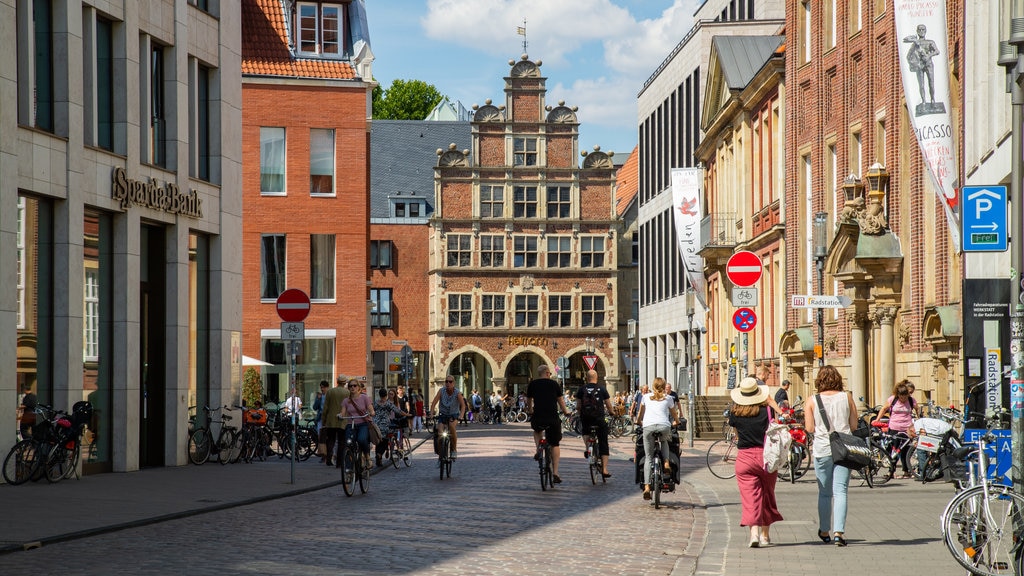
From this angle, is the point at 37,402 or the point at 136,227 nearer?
the point at 37,402

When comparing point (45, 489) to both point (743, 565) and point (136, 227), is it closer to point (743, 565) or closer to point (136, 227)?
point (136, 227)

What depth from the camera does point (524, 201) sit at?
77.9 m

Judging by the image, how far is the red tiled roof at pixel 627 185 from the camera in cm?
8388

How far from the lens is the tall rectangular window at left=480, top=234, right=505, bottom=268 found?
78875mm

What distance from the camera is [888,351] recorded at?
99.9 feet

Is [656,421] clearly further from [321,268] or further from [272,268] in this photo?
[272,268]

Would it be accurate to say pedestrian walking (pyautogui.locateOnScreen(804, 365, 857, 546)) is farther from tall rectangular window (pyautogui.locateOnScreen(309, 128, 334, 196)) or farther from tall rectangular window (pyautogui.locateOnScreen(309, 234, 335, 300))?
tall rectangular window (pyautogui.locateOnScreen(309, 234, 335, 300))

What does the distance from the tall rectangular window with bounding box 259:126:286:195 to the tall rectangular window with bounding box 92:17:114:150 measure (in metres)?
18.1

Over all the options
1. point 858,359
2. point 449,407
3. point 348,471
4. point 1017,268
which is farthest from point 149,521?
point 858,359

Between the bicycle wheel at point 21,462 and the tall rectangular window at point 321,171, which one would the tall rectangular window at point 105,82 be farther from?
the tall rectangular window at point 321,171

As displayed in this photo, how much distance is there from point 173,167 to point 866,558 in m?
16.4

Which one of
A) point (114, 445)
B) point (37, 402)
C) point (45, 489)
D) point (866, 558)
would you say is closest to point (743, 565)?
point (866, 558)

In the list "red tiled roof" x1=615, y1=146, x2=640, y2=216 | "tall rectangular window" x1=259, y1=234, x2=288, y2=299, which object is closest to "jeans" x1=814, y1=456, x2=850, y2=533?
"tall rectangular window" x1=259, y1=234, x2=288, y2=299

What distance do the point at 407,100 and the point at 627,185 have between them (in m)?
13.8
